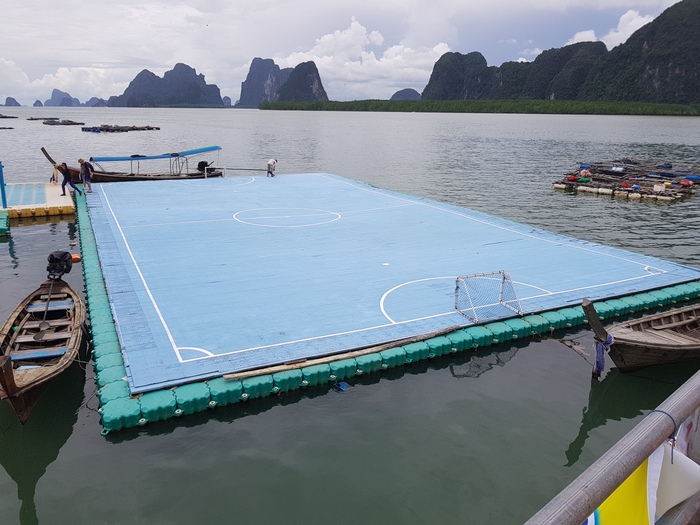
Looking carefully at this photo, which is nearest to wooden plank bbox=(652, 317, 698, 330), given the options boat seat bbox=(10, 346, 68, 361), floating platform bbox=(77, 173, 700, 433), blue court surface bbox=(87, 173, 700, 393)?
floating platform bbox=(77, 173, 700, 433)

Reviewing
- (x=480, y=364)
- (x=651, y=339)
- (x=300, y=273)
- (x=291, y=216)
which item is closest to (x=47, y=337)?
(x=300, y=273)

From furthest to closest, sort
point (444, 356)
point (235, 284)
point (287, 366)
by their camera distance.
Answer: point (235, 284), point (444, 356), point (287, 366)

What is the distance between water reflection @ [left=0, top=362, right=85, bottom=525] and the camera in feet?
27.5

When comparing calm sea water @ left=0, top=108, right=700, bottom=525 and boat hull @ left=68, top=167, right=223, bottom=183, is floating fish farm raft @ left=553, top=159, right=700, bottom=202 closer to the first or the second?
boat hull @ left=68, top=167, right=223, bottom=183

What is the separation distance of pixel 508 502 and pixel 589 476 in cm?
672

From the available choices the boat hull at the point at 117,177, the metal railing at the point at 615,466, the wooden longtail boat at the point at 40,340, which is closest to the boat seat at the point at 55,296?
the wooden longtail boat at the point at 40,340

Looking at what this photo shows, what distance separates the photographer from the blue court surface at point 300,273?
1152cm

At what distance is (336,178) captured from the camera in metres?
35.2

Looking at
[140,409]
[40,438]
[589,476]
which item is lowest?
[40,438]

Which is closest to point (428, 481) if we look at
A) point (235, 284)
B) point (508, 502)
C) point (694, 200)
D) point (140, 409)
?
point (508, 502)

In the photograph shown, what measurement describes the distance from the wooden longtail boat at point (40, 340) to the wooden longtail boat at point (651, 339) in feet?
33.2

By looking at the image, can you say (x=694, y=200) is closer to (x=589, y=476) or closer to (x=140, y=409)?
(x=140, y=409)

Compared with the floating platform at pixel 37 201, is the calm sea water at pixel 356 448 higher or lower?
lower

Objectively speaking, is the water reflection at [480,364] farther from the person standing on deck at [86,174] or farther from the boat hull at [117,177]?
the boat hull at [117,177]
